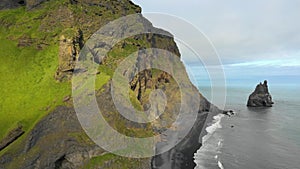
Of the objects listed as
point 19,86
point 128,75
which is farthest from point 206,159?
point 19,86

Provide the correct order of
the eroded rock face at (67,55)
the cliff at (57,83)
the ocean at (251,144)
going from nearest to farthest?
the cliff at (57,83) < the eroded rock face at (67,55) < the ocean at (251,144)

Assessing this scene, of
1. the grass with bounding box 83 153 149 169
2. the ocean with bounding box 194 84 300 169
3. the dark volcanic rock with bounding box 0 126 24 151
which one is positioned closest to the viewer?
the grass with bounding box 83 153 149 169

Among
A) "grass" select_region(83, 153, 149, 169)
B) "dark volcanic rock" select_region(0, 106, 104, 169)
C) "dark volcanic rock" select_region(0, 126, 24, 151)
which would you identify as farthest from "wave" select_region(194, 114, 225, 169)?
"dark volcanic rock" select_region(0, 126, 24, 151)

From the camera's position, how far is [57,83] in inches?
2606

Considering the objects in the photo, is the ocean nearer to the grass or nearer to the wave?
the wave

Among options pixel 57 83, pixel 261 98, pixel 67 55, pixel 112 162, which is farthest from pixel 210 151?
pixel 261 98

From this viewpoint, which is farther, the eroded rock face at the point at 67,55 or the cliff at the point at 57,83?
the eroded rock face at the point at 67,55

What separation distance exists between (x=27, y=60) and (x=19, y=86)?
8.59m

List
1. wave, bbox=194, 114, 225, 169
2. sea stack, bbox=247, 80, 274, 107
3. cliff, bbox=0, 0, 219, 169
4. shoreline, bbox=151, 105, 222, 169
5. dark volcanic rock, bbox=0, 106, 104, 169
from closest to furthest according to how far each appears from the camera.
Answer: dark volcanic rock, bbox=0, 106, 104, 169, cliff, bbox=0, 0, 219, 169, shoreline, bbox=151, 105, 222, 169, wave, bbox=194, 114, 225, 169, sea stack, bbox=247, 80, 274, 107

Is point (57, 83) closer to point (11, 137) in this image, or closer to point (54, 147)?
point (11, 137)

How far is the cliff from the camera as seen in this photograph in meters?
51.7

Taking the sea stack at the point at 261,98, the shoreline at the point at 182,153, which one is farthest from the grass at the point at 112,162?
the sea stack at the point at 261,98

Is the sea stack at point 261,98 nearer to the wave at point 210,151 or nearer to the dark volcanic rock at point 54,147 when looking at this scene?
the wave at point 210,151

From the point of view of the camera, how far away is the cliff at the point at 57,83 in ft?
169
